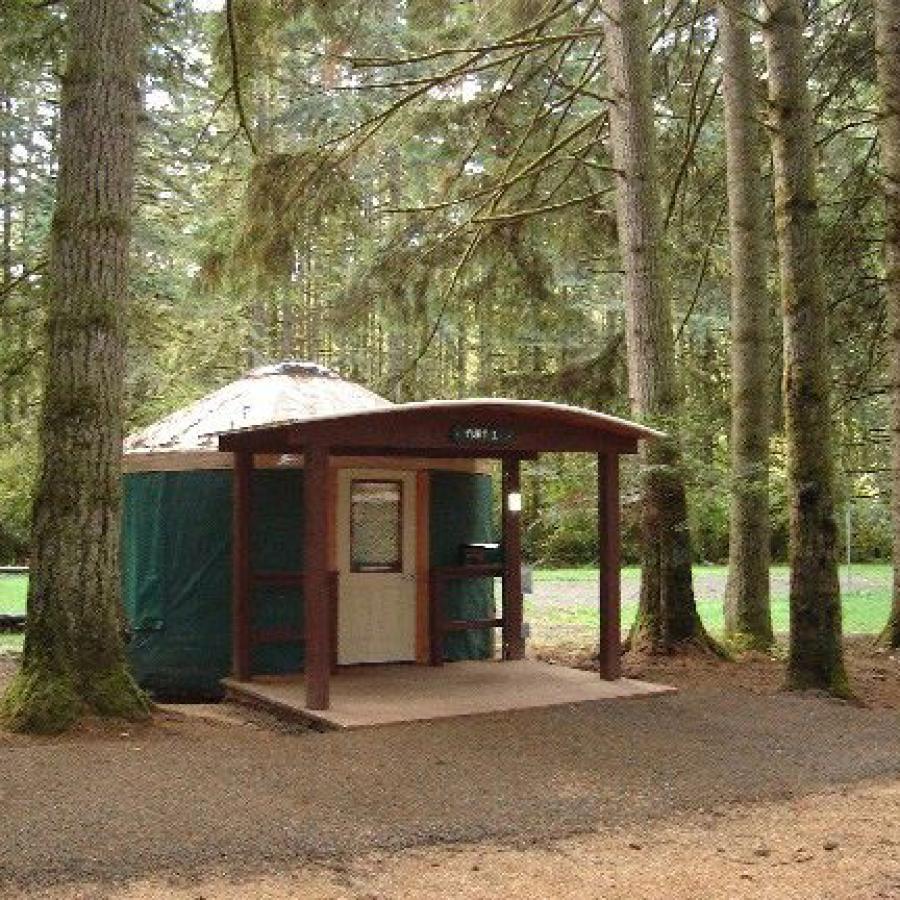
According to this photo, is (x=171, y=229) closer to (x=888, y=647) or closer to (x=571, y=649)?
(x=571, y=649)

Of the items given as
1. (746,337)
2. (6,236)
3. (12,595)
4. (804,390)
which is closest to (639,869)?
(804,390)

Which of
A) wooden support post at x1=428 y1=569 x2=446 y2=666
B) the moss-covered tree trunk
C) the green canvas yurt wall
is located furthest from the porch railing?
the moss-covered tree trunk

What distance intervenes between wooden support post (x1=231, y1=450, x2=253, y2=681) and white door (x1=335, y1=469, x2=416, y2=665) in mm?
837

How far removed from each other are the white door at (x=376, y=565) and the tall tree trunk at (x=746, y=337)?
2635 millimetres

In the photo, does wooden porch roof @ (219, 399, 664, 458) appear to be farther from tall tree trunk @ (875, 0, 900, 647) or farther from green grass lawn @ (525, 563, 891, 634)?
green grass lawn @ (525, 563, 891, 634)

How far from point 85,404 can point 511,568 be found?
4.12 metres

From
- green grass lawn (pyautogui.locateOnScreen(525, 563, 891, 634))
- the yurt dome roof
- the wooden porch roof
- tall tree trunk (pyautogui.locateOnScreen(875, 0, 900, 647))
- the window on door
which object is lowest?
green grass lawn (pyautogui.locateOnScreen(525, 563, 891, 634))

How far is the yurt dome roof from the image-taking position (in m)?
9.22

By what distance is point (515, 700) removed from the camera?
7.45 metres

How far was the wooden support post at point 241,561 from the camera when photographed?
27.4 feet

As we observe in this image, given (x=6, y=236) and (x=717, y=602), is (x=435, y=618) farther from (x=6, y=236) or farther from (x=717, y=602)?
(x=6, y=236)

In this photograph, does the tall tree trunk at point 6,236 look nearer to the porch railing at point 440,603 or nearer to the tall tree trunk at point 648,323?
the porch railing at point 440,603

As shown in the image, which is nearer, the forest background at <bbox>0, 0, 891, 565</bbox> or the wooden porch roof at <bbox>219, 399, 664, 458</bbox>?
the wooden porch roof at <bbox>219, 399, 664, 458</bbox>

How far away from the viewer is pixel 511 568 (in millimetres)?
9508
